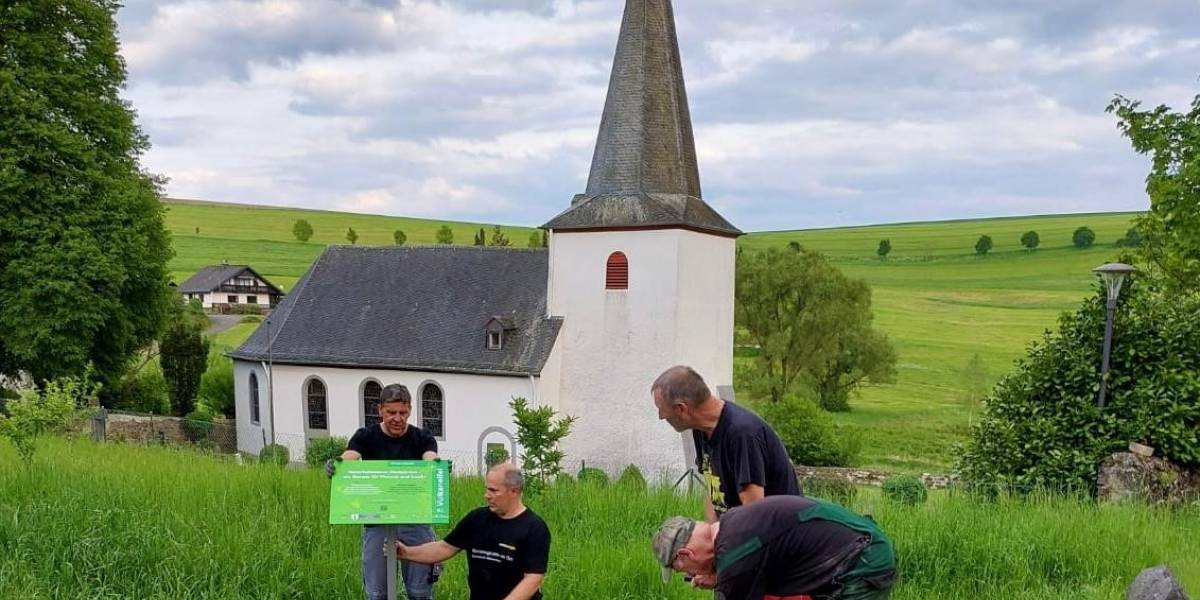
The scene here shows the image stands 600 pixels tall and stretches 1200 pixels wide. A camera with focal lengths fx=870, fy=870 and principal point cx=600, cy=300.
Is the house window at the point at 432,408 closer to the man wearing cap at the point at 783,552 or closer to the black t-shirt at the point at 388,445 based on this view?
the black t-shirt at the point at 388,445

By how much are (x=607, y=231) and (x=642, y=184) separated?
163cm

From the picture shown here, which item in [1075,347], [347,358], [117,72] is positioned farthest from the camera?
[347,358]

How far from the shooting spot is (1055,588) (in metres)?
7.07

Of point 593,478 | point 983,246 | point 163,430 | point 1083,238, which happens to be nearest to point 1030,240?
point 983,246

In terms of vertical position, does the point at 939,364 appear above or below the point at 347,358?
below

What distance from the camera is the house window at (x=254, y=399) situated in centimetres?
2939

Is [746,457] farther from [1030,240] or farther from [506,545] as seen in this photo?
[1030,240]

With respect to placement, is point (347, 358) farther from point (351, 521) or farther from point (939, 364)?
point (939, 364)

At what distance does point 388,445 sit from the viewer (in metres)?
6.20

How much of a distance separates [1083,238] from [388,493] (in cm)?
9777

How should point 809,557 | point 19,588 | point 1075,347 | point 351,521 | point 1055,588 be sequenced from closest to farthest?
point 809,557 < point 351,521 < point 19,588 < point 1055,588 < point 1075,347

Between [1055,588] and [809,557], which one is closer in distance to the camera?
[809,557]

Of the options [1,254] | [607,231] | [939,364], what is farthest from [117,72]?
[939,364]

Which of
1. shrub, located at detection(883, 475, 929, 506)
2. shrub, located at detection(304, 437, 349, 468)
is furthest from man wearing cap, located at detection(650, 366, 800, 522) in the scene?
shrub, located at detection(304, 437, 349, 468)
